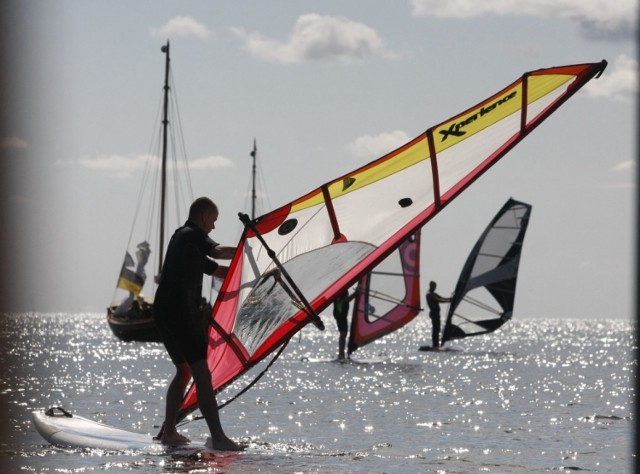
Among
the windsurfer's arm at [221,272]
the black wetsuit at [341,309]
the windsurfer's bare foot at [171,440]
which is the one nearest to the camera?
the windsurfer's arm at [221,272]

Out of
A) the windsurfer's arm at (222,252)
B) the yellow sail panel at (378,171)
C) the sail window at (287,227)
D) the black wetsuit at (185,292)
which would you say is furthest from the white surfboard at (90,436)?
the yellow sail panel at (378,171)

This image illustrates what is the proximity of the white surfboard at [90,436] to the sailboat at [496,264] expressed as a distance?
62.1 ft

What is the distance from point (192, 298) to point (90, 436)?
4.66ft

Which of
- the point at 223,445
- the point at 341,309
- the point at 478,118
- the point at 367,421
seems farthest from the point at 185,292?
the point at 341,309

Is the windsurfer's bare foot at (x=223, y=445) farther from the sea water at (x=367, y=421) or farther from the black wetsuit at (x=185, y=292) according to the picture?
the black wetsuit at (x=185, y=292)

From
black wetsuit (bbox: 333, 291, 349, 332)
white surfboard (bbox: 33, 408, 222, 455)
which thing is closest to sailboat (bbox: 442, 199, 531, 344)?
black wetsuit (bbox: 333, 291, 349, 332)

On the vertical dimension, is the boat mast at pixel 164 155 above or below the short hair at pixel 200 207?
above

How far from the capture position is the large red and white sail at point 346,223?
7.21 meters

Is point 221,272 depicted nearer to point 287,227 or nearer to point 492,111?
point 287,227

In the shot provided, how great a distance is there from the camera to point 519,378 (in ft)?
65.7

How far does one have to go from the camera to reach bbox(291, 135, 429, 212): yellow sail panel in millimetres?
7465

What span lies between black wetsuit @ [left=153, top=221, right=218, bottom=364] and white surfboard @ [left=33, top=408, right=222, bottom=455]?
2.31 ft

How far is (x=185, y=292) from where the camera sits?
733 cm

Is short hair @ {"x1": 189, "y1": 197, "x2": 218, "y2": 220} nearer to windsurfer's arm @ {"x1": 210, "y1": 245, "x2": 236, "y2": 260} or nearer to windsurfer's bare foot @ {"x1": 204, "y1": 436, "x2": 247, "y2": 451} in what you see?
windsurfer's arm @ {"x1": 210, "y1": 245, "x2": 236, "y2": 260}
